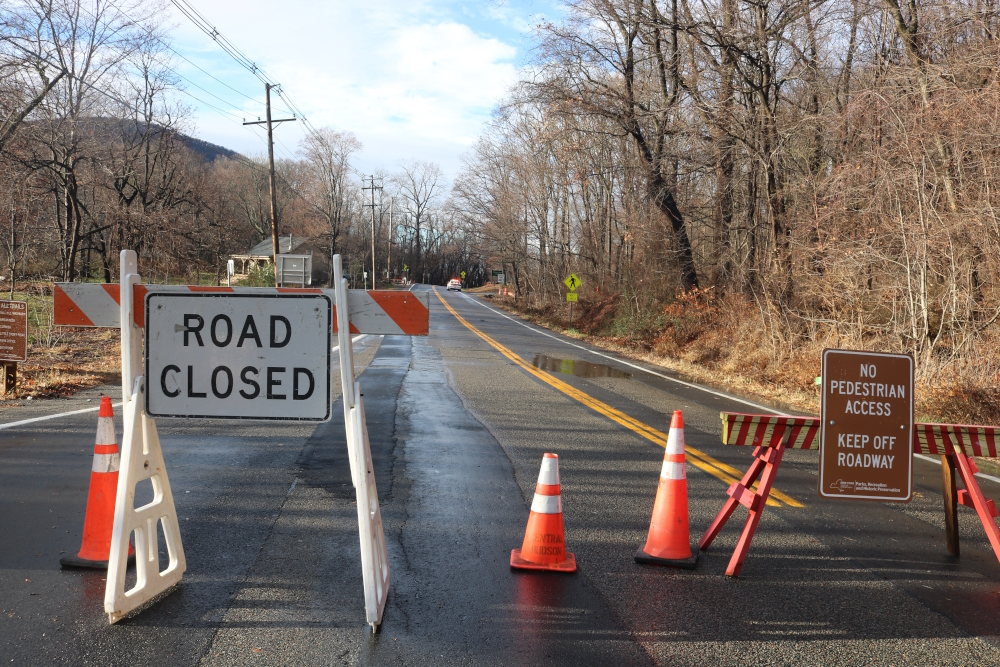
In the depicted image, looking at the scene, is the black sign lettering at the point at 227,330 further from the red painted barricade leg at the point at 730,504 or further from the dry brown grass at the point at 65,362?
the dry brown grass at the point at 65,362

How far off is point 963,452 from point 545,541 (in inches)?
115

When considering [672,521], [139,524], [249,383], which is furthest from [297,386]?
[672,521]

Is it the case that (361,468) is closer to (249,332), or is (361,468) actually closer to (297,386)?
(297,386)

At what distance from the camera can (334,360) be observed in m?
16.0

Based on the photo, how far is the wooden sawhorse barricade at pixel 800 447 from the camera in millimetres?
4887

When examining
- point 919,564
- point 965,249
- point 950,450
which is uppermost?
point 965,249

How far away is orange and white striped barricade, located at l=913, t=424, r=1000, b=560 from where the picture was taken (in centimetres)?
493

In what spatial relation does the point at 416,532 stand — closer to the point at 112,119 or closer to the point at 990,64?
the point at 990,64

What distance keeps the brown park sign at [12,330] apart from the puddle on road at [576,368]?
32.4ft

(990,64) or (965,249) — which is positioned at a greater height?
(990,64)

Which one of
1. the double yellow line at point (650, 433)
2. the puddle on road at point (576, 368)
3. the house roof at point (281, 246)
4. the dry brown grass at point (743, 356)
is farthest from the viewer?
the house roof at point (281, 246)

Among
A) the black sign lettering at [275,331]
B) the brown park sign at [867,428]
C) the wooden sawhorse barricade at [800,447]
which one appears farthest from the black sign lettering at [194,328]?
the brown park sign at [867,428]

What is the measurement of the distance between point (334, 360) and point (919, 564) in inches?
498

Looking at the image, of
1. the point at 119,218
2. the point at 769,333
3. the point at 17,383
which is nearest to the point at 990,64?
the point at 769,333
